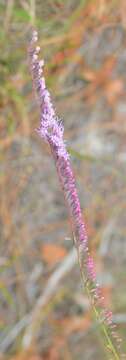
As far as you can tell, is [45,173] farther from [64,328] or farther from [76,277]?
[64,328]


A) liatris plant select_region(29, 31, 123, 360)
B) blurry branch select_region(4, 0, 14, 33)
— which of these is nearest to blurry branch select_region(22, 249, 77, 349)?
blurry branch select_region(4, 0, 14, 33)

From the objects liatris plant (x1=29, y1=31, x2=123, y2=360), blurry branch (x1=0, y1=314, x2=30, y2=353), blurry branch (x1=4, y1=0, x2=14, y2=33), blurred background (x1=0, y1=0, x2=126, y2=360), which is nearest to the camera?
liatris plant (x1=29, y1=31, x2=123, y2=360)

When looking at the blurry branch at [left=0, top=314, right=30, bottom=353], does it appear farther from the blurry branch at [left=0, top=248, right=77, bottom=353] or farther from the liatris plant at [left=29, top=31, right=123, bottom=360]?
the liatris plant at [left=29, top=31, right=123, bottom=360]

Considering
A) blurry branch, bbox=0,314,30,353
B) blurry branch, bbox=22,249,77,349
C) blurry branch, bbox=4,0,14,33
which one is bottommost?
blurry branch, bbox=0,314,30,353

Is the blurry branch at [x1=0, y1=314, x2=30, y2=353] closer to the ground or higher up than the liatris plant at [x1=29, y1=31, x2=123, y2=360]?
higher up

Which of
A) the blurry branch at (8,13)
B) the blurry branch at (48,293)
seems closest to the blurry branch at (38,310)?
the blurry branch at (48,293)

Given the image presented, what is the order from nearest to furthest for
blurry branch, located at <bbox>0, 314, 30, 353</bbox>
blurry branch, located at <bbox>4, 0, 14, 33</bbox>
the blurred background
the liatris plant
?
the liatris plant → blurry branch, located at <bbox>4, 0, 14, 33</bbox> → the blurred background → blurry branch, located at <bbox>0, 314, 30, 353</bbox>

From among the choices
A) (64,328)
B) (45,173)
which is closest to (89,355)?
(64,328)

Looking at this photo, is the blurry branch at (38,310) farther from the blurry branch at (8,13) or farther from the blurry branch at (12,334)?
the blurry branch at (8,13)
